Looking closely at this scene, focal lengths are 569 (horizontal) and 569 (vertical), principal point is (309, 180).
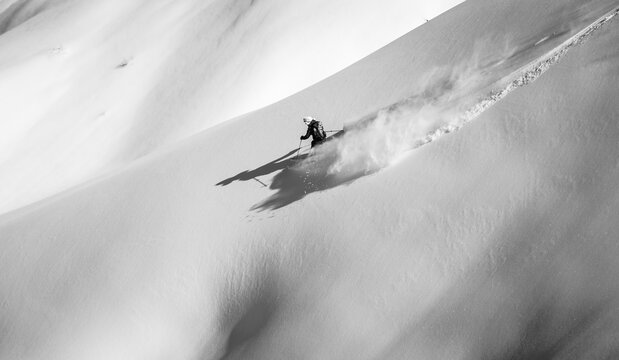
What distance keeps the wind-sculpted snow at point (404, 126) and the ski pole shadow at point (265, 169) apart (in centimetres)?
12

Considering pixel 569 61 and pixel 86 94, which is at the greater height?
pixel 86 94

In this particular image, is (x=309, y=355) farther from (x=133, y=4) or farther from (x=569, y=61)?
(x=133, y=4)

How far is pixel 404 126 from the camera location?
12555 millimetres

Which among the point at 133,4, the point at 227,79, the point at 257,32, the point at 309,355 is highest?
the point at 133,4

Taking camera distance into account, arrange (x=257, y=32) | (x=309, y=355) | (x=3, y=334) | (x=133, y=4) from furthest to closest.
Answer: (x=133, y=4) < (x=257, y=32) < (x=3, y=334) < (x=309, y=355)

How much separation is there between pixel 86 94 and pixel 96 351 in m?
23.3

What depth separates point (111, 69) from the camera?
3288 centimetres

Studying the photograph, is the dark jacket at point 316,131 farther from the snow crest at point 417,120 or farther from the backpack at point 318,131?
the snow crest at point 417,120

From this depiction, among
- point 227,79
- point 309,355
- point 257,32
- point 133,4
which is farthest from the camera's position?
point 133,4

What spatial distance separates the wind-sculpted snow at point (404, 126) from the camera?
11.8 m

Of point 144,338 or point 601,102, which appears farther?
point 144,338

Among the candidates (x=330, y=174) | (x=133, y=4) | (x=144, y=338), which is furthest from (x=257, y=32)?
(x=144, y=338)

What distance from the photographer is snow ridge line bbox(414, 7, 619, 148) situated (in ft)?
37.8

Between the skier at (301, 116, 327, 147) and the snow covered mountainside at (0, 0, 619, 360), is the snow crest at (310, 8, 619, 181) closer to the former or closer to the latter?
the snow covered mountainside at (0, 0, 619, 360)
